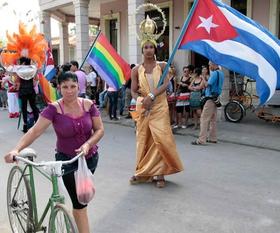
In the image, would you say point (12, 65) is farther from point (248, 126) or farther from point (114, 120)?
point (248, 126)

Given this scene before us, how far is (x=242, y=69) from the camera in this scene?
5180 mm

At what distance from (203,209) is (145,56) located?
Answer: 2074mm

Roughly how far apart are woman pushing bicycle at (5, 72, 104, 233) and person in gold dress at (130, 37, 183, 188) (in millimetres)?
1902

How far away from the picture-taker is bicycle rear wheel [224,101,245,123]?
10.3 meters

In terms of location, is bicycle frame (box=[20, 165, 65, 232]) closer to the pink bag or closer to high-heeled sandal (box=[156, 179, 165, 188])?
the pink bag

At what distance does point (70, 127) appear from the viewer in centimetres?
326

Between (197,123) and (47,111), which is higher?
(47,111)

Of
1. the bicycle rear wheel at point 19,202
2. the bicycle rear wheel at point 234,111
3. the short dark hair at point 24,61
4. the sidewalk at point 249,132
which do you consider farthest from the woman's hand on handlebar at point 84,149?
the bicycle rear wheel at point 234,111

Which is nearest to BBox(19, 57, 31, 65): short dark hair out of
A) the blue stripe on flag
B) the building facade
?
the building facade

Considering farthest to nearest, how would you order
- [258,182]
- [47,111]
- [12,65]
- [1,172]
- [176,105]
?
[176,105], [12,65], [1,172], [258,182], [47,111]

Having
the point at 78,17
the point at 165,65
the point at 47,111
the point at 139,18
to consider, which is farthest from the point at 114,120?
the point at 47,111

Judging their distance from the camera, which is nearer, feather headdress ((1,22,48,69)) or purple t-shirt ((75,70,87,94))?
feather headdress ((1,22,48,69))

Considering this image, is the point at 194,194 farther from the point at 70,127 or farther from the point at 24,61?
the point at 24,61

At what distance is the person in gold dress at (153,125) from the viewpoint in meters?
5.22
